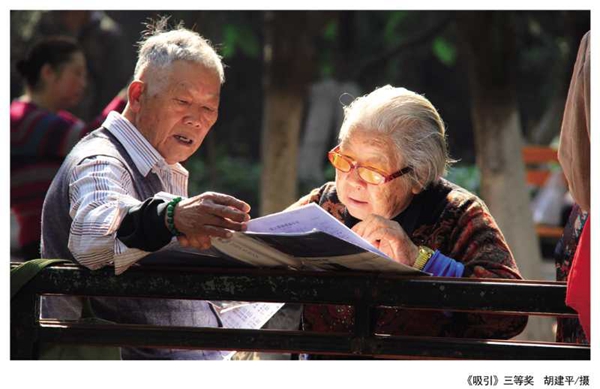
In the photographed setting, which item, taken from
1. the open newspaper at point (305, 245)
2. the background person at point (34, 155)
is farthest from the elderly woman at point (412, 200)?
the background person at point (34, 155)

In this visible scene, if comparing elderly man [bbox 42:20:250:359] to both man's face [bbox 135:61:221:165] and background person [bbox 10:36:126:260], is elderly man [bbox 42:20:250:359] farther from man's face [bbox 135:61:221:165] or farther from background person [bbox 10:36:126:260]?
background person [bbox 10:36:126:260]

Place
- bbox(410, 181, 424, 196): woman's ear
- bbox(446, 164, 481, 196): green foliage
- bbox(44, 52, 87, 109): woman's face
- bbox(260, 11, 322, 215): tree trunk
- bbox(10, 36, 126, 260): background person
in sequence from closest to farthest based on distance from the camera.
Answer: bbox(410, 181, 424, 196): woman's ear, bbox(10, 36, 126, 260): background person, bbox(44, 52, 87, 109): woman's face, bbox(260, 11, 322, 215): tree trunk, bbox(446, 164, 481, 196): green foliage

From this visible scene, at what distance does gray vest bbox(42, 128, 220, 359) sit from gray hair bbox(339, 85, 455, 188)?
0.66m

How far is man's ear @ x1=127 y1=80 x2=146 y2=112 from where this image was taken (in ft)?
9.66

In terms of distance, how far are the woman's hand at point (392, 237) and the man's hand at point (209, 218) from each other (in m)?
0.51

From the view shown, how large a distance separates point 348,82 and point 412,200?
1484cm

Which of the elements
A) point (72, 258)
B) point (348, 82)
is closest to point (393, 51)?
point (348, 82)

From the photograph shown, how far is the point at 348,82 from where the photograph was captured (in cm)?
1759

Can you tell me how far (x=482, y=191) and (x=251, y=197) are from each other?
9.51m

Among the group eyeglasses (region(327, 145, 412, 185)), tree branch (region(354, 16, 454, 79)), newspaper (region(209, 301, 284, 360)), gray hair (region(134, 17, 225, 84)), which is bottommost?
newspaper (region(209, 301, 284, 360))

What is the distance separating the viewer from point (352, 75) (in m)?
17.8

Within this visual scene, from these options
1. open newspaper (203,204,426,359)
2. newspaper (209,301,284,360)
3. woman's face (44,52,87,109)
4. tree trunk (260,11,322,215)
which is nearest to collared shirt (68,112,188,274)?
open newspaper (203,204,426,359)

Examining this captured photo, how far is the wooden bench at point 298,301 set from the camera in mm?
2146

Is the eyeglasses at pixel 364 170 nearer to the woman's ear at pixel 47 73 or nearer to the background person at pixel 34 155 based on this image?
the background person at pixel 34 155
